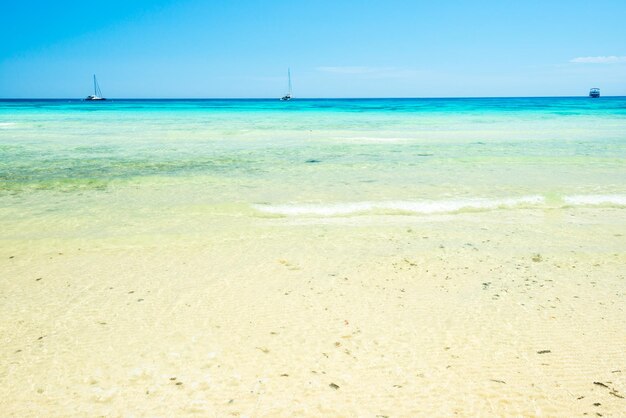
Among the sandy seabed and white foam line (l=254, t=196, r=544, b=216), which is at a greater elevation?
white foam line (l=254, t=196, r=544, b=216)

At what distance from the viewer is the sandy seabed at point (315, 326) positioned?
8.63ft

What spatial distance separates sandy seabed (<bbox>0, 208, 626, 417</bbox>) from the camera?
8.63ft

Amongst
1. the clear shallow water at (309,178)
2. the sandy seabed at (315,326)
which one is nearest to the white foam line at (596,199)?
the clear shallow water at (309,178)

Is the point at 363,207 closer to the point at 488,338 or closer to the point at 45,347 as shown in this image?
the point at 488,338

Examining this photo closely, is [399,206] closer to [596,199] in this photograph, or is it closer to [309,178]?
[309,178]

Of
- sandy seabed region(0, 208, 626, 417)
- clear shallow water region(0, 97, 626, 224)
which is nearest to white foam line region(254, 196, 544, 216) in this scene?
clear shallow water region(0, 97, 626, 224)

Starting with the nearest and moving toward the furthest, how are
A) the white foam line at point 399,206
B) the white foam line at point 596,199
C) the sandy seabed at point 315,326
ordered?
the sandy seabed at point 315,326 < the white foam line at point 399,206 < the white foam line at point 596,199

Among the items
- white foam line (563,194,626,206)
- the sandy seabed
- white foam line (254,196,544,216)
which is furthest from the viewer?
white foam line (563,194,626,206)

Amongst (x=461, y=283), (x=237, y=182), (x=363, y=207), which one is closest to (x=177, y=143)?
(x=237, y=182)

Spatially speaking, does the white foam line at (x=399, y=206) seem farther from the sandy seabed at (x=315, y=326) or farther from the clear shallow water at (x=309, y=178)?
the sandy seabed at (x=315, y=326)

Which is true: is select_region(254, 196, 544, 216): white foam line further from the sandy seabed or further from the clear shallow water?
the sandy seabed

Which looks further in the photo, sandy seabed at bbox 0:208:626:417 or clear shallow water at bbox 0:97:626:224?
clear shallow water at bbox 0:97:626:224

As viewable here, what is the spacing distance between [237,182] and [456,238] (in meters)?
5.37

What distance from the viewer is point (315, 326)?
3408 millimetres
